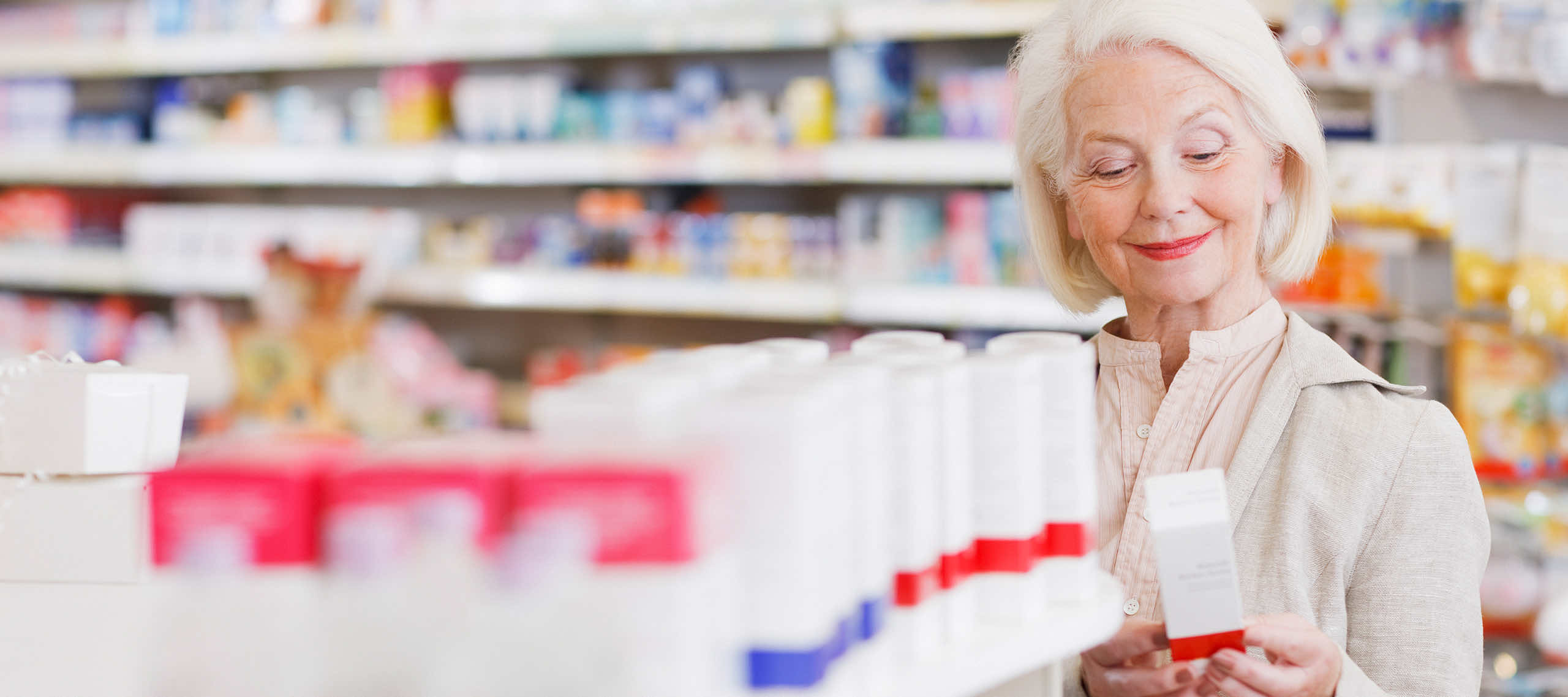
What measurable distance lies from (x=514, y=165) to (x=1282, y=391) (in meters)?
3.19

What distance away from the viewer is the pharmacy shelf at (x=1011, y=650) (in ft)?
3.38

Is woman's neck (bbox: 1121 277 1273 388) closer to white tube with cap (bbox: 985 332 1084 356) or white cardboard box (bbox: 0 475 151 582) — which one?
white tube with cap (bbox: 985 332 1084 356)

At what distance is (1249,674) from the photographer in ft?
3.76

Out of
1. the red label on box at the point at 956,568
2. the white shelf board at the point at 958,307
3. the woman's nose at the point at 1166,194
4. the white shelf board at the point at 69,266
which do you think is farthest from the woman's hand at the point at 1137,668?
the white shelf board at the point at 69,266

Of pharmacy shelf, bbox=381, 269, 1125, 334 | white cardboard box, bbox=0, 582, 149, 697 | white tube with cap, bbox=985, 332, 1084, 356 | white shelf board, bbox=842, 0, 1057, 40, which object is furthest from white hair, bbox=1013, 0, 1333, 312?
white shelf board, bbox=842, 0, 1057, 40

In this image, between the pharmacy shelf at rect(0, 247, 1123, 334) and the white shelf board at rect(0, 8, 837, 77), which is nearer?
the pharmacy shelf at rect(0, 247, 1123, 334)

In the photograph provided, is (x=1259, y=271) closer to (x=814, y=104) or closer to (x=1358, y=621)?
(x=1358, y=621)

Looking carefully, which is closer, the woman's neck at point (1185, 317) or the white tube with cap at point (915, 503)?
the white tube with cap at point (915, 503)

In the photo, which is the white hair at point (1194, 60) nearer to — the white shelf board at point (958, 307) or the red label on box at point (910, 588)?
the red label on box at point (910, 588)

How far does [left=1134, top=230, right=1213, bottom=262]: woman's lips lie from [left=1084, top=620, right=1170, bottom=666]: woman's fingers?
16.7 inches

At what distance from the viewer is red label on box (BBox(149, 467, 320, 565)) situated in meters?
0.85

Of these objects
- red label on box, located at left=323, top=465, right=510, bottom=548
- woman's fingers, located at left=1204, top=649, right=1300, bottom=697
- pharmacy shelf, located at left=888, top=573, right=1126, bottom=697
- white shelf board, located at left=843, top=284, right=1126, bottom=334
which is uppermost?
red label on box, located at left=323, top=465, right=510, bottom=548

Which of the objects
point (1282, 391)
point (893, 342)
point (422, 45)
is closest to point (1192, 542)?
point (893, 342)

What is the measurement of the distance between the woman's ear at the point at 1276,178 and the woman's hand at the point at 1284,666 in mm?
538
